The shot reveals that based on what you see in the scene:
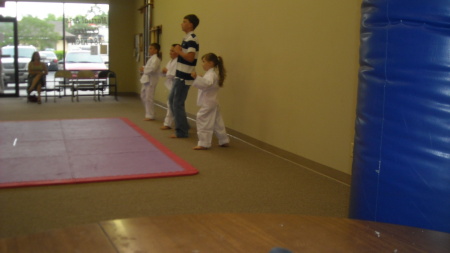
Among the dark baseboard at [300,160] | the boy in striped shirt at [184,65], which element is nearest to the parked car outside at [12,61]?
the boy in striped shirt at [184,65]

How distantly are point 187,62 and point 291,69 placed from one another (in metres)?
1.52

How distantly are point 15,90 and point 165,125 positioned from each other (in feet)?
21.9

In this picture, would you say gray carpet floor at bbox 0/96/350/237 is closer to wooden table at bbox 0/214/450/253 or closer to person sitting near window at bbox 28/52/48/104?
wooden table at bbox 0/214/450/253

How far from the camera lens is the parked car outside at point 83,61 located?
1306 cm

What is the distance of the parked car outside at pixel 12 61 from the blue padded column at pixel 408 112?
11.9 m

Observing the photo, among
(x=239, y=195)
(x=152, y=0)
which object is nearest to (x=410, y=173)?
(x=239, y=195)

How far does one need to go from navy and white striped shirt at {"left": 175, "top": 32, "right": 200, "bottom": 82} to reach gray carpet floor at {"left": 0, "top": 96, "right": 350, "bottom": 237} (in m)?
1.21

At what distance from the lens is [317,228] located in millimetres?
1293

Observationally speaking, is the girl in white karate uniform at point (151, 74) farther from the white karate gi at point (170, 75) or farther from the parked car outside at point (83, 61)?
the parked car outside at point (83, 61)

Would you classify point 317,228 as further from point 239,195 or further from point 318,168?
point 318,168

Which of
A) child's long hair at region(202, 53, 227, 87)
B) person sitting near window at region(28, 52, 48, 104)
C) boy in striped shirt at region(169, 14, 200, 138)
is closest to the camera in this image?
child's long hair at region(202, 53, 227, 87)

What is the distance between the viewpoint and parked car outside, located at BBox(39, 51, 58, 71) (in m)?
13.0

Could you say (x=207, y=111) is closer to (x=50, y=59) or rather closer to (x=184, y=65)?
(x=184, y=65)

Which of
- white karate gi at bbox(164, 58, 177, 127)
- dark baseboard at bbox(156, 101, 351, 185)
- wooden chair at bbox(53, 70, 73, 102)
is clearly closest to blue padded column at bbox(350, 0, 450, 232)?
dark baseboard at bbox(156, 101, 351, 185)
